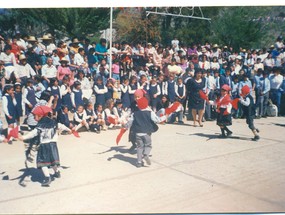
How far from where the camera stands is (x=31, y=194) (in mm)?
5520

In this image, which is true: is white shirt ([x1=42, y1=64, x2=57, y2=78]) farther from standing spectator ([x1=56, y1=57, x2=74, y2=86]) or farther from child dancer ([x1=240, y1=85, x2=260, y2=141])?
child dancer ([x1=240, y1=85, x2=260, y2=141])

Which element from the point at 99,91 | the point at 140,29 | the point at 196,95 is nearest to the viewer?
the point at 99,91

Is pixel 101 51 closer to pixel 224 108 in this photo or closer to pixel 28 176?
pixel 224 108

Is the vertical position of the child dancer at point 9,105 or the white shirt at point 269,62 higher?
the white shirt at point 269,62

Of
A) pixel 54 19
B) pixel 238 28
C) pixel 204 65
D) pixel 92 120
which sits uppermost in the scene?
pixel 238 28

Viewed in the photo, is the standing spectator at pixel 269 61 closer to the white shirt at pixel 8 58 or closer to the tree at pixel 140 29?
the tree at pixel 140 29

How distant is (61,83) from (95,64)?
7.49 ft

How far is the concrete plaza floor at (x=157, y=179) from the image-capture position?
5.20 m

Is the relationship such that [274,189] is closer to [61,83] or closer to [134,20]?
[61,83]


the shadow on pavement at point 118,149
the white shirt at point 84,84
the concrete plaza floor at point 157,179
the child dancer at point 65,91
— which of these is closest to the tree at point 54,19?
the white shirt at point 84,84

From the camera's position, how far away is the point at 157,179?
621cm

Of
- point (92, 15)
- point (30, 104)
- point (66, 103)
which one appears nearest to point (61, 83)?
point (66, 103)

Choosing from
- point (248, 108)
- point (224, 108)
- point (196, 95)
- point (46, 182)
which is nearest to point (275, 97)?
point (196, 95)

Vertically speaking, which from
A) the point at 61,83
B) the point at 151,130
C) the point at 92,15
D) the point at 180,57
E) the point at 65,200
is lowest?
the point at 65,200
